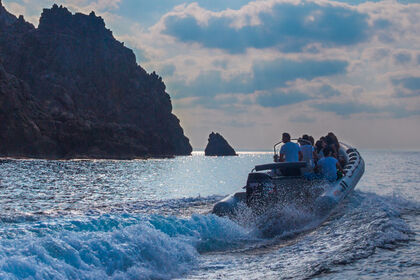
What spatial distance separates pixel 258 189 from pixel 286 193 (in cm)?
93

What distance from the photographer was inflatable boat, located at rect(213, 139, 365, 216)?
10.5 meters

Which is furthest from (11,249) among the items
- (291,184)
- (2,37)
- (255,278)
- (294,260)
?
(2,37)

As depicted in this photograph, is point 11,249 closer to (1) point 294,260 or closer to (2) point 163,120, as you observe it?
(1) point 294,260

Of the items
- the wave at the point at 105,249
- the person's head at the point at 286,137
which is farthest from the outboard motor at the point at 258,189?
the person's head at the point at 286,137

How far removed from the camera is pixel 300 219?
9.86 meters

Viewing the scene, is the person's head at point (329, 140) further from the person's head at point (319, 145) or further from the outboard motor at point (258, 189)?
the outboard motor at point (258, 189)

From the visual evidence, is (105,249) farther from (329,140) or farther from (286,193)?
(329,140)

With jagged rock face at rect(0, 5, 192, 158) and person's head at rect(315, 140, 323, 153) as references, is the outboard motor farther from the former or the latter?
jagged rock face at rect(0, 5, 192, 158)

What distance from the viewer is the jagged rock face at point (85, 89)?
91.8 m

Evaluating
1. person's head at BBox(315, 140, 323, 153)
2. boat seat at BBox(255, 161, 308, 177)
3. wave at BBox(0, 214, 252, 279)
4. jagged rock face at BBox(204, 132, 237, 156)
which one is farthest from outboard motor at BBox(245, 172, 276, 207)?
jagged rock face at BBox(204, 132, 237, 156)

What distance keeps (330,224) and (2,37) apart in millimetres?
126261

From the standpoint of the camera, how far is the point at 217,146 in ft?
584

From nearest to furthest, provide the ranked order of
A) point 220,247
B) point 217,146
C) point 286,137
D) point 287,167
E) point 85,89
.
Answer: point 220,247 < point 287,167 < point 286,137 < point 85,89 < point 217,146

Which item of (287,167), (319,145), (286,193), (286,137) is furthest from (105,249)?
(319,145)
